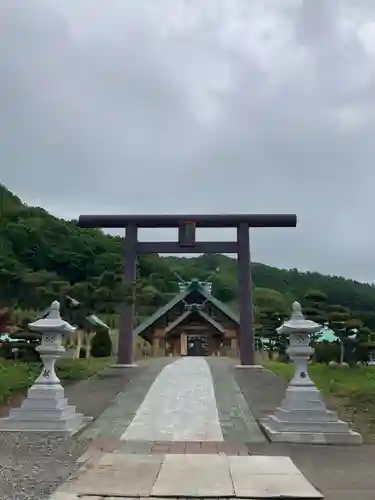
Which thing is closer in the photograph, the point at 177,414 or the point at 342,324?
the point at 177,414

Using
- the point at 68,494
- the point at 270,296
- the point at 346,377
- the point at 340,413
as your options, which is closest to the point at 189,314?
the point at 270,296

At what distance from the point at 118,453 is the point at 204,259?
4886 cm

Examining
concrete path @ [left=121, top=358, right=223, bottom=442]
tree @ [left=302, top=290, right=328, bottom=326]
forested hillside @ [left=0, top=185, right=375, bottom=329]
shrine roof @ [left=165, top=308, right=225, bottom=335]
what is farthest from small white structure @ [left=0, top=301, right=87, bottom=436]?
shrine roof @ [left=165, top=308, right=225, bottom=335]

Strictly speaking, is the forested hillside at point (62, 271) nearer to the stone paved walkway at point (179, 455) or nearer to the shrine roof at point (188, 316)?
the shrine roof at point (188, 316)

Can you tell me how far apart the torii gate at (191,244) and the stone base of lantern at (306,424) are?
11435 mm

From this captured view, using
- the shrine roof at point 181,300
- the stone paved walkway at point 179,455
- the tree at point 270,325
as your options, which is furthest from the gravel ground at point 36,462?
the shrine roof at point 181,300

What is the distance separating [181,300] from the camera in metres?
36.4

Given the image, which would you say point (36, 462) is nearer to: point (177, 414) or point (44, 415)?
point (44, 415)

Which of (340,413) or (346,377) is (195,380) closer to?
(346,377)

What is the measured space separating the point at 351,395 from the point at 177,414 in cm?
391

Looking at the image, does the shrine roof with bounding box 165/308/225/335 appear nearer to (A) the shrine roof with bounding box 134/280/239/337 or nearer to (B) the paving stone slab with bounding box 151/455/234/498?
(A) the shrine roof with bounding box 134/280/239/337

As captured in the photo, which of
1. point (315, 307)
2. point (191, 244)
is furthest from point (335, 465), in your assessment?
point (191, 244)

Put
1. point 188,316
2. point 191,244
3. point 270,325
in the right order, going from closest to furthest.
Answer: point 191,244, point 270,325, point 188,316

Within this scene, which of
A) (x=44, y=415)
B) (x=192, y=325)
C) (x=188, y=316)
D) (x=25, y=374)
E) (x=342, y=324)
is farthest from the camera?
(x=192, y=325)
